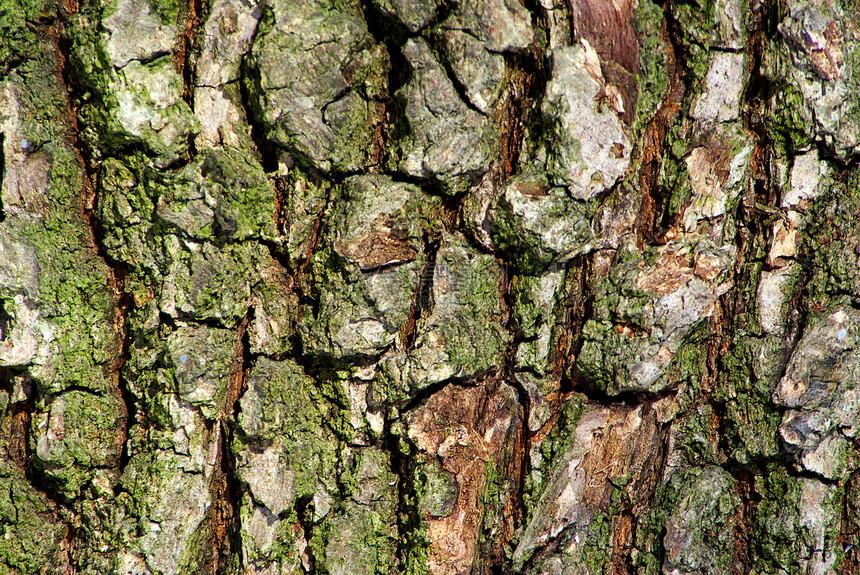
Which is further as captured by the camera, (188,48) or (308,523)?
(308,523)

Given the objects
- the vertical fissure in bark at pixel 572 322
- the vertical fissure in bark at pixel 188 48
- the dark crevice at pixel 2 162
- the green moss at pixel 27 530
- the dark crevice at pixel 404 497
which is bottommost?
the green moss at pixel 27 530

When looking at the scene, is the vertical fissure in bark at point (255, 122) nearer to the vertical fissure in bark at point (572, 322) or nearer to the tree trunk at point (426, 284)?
the tree trunk at point (426, 284)

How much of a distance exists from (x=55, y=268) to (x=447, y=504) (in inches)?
42.3

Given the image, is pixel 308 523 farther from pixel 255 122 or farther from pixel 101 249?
pixel 255 122

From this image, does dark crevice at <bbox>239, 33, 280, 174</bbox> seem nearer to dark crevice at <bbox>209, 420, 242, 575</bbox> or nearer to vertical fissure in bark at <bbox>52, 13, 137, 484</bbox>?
vertical fissure in bark at <bbox>52, 13, 137, 484</bbox>

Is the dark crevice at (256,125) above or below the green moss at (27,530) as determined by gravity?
above

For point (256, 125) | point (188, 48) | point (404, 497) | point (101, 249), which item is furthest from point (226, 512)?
point (188, 48)

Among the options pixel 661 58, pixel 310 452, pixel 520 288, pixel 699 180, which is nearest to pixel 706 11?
pixel 661 58

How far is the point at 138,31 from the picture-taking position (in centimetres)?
127

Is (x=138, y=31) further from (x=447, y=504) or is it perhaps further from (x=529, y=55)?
(x=447, y=504)

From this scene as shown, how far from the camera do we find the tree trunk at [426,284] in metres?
1.30

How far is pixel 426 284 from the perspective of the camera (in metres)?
1.38

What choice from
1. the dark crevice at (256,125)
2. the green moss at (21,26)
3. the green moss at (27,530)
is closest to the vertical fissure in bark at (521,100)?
the dark crevice at (256,125)

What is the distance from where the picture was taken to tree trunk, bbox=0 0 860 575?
130 centimetres
